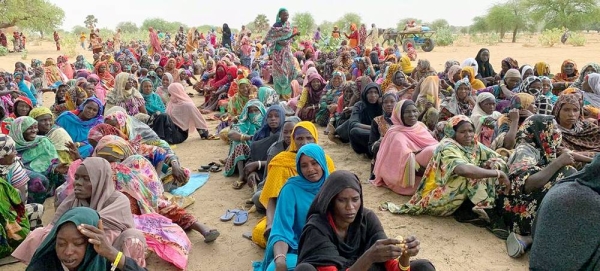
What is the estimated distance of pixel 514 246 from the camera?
405 centimetres

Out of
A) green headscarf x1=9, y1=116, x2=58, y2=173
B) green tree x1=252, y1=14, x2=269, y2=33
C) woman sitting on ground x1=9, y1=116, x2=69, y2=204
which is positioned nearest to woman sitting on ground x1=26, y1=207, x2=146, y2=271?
woman sitting on ground x1=9, y1=116, x2=69, y2=204

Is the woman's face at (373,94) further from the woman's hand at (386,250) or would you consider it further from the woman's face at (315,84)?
the woman's hand at (386,250)

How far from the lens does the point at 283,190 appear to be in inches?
139

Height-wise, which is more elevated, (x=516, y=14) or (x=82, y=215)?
(x=516, y=14)

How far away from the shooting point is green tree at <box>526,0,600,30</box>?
35.0m

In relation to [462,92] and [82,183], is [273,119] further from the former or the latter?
[462,92]

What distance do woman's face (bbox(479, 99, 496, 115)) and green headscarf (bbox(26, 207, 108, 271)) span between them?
16.1 ft

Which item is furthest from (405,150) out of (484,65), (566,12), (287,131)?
(566,12)

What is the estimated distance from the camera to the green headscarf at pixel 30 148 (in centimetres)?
526

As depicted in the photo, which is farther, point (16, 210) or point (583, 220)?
point (16, 210)

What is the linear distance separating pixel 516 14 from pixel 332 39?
2570cm

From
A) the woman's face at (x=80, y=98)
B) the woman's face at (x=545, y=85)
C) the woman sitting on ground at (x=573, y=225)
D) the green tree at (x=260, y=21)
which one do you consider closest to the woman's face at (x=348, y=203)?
the woman sitting on ground at (x=573, y=225)

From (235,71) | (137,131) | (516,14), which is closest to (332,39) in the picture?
(235,71)

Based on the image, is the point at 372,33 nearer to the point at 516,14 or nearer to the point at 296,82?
the point at 296,82
